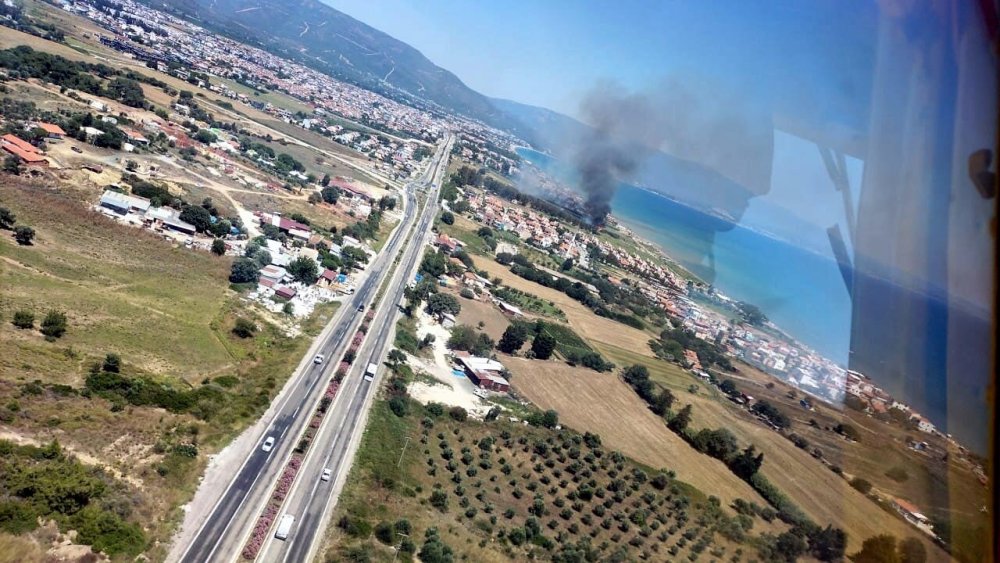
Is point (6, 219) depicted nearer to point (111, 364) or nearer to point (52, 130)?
point (111, 364)

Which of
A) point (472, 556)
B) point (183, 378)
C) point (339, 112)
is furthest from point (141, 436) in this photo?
point (339, 112)

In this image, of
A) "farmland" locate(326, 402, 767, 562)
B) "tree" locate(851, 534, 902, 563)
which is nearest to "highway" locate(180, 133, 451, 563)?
"farmland" locate(326, 402, 767, 562)

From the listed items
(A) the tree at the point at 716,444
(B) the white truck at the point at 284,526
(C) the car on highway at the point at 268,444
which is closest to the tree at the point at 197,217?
(C) the car on highway at the point at 268,444

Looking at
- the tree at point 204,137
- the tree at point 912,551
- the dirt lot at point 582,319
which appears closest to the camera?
the tree at point 912,551

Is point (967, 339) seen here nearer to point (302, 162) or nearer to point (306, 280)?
point (306, 280)

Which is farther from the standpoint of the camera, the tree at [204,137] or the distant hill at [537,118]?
the distant hill at [537,118]

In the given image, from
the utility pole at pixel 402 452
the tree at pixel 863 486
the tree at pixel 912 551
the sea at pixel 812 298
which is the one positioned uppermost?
the sea at pixel 812 298

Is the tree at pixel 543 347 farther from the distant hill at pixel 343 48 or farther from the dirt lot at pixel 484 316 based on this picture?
the distant hill at pixel 343 48
